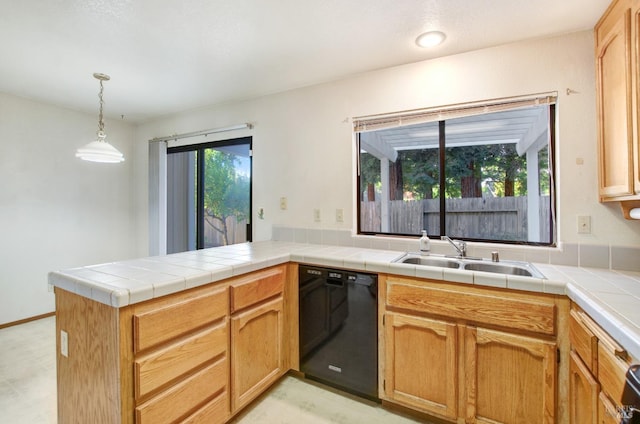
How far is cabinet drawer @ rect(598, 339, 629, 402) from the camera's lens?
37.0 inches

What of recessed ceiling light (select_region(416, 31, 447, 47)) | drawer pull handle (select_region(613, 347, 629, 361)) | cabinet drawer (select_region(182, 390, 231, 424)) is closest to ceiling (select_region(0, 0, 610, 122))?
recessed ceiling light (select_region(416, 31, 447, 47))

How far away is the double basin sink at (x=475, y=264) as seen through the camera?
5.82 feet

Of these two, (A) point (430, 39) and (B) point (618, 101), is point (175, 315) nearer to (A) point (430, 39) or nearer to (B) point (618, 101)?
(A) point (430, 39)

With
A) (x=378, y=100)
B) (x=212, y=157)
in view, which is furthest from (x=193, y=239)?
(x=378, y=100)

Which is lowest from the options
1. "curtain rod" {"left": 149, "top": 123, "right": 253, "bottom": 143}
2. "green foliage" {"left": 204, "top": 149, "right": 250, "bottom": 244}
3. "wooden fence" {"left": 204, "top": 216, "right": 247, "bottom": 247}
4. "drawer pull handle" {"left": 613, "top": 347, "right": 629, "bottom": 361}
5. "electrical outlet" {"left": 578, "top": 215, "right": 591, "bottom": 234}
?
"drawer pull handle" {"left": 613, "top": 347, "right": 629, "bottom": 361}

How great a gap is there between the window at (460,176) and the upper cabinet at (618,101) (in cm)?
45

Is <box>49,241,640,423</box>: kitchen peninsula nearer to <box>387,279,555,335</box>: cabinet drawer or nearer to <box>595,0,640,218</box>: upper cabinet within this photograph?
<box>387,279,555,335</box>: cabinet drawer

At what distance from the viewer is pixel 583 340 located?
122cm

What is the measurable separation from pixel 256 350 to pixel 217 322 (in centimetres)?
42

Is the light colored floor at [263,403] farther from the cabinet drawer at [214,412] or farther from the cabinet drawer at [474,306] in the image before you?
the cabinet drawer at [474,306]

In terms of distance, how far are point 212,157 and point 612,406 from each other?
373cm

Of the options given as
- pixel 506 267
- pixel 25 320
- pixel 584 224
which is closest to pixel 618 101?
pixel 584 224

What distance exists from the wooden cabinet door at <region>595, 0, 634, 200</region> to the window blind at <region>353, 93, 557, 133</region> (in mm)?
277

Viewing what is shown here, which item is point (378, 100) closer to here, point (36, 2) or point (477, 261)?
point (477, 261)
